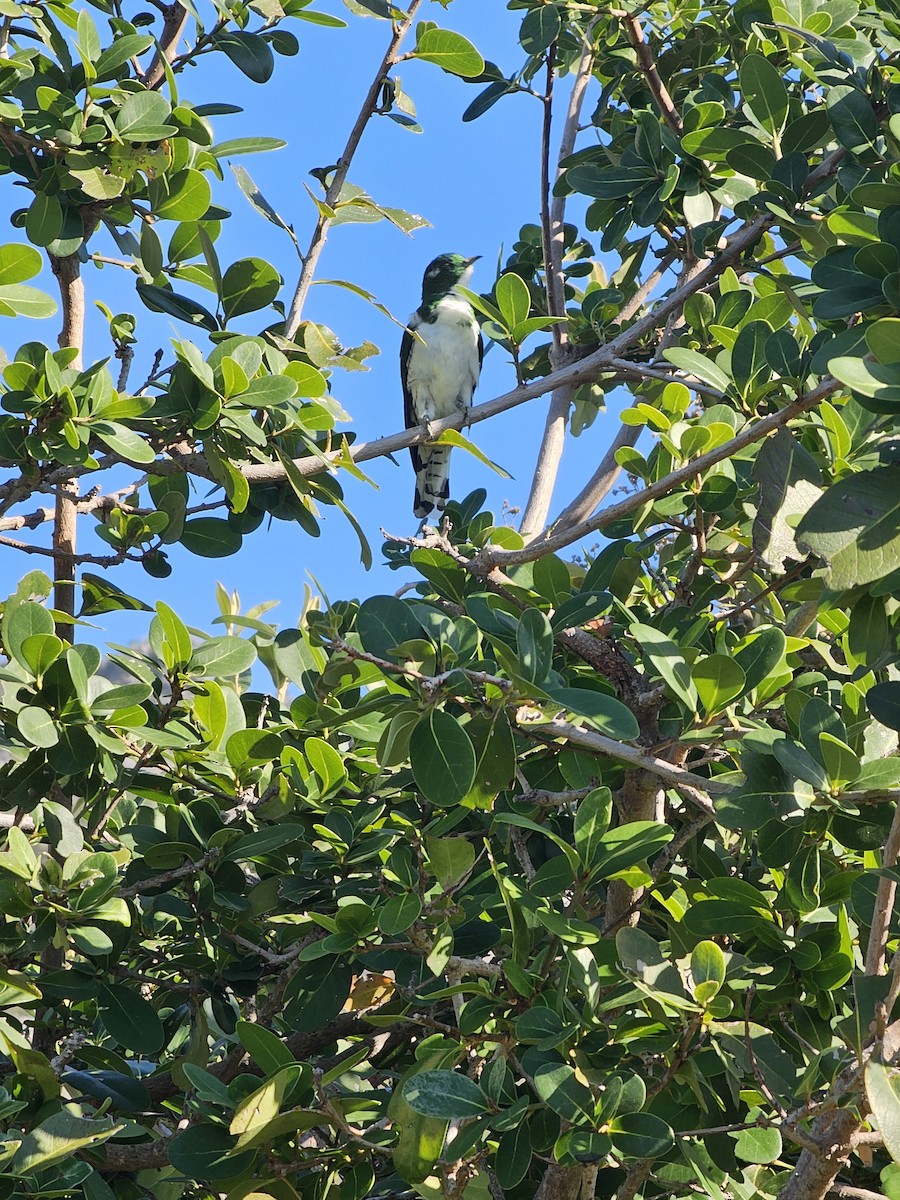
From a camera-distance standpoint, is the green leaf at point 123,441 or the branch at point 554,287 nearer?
the green leaf at point 123,441

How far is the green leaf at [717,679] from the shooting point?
1931mm

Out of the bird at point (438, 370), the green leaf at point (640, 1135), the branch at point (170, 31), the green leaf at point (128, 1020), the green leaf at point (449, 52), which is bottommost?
the green leaf at point (640, 1135)

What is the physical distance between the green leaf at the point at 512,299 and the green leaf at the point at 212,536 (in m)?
0.81

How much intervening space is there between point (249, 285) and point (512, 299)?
632 millimetres

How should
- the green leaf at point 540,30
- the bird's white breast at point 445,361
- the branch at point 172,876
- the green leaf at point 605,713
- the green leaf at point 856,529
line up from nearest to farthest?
the green leaf at point 856,529 → the green leaf at point 605,713 → the branch at point 172,876 → the green leaf at point 540,30 → the bird's white breast at point 445,361

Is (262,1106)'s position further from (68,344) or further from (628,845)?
(68,344)

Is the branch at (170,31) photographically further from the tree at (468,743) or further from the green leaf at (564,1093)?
the green leaf at (564,1093)

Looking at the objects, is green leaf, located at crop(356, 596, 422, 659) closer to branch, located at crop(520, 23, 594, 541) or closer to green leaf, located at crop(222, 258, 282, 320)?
green leaf, located at crop(222, 258, 282, 320)

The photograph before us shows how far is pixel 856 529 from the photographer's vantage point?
1450 millimetres

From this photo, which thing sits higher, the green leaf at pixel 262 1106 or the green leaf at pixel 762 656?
the green leaf at pixel 762 656

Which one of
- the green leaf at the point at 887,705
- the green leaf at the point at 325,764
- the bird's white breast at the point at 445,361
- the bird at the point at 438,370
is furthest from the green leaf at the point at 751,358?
the bird's white breast at the point at 445,361

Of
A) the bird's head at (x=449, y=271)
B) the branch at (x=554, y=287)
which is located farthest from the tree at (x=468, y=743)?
the bird's head at (x=449, y=271)

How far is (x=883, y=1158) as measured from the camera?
7.61ft

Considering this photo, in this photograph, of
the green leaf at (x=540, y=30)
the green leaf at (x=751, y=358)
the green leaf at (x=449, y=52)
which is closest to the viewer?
the green leaf at (x=751, y=358)
